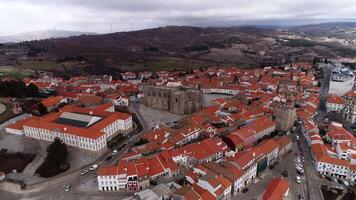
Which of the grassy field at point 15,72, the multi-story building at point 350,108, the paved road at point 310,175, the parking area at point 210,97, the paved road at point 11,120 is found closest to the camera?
the paved road at point 310,175

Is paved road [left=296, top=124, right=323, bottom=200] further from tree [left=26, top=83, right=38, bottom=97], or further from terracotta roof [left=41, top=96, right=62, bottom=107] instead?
tree [left=26, top=83, right=38, bottom=97]

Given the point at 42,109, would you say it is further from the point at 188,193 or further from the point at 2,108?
the point at 188,193

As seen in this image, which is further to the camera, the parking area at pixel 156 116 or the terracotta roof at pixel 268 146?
the parking area at pixel 156 116

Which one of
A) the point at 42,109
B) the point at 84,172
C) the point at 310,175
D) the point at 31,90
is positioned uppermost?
the point at 31,90

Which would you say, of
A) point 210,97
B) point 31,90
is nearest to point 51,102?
point 31,90

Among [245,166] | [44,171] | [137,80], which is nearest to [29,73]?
[137,80]

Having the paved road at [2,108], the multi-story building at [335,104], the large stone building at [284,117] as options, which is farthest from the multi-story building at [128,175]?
the multi-story building at [335,104]

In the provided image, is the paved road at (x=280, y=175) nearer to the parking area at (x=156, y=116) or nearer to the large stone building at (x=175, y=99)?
the parking area at (x=156, y=116)

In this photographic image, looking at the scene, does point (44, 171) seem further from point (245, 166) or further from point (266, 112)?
point (266, 112)
